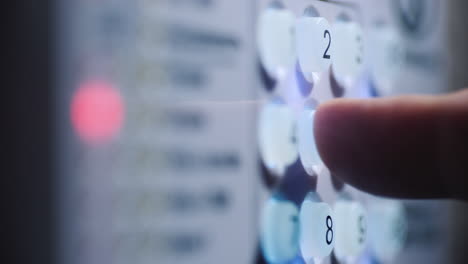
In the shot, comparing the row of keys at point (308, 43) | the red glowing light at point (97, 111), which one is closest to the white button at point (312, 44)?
the row of keys at point (308, 43)

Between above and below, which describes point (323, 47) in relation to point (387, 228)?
above

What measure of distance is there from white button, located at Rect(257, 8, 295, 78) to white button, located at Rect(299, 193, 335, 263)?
6 cm

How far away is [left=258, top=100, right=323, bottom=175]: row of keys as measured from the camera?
0.90 feet

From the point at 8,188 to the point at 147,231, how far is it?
0.05 meters

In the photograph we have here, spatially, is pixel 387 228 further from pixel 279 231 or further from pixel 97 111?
pixel 97 111

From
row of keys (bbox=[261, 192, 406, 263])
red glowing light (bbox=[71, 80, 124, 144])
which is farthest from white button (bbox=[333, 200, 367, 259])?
red glowing light (bbox=[71, 80, 124, 144])

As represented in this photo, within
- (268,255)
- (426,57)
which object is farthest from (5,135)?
(426,57)

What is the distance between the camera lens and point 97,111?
0.21 metres

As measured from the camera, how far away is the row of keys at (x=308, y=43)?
0.91ft

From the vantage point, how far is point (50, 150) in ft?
0.66

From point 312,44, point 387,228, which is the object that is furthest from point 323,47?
point 387,228

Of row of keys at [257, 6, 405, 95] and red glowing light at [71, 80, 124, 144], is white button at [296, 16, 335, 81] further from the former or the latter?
red glowing light at [71, 80, 124, 144]

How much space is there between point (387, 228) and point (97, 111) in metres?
0.21

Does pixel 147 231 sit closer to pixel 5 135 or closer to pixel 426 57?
pixel 5 135
